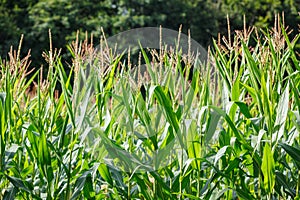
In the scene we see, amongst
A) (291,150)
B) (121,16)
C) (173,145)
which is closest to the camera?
(291,150)

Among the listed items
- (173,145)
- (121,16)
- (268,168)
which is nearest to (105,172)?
(173,145)

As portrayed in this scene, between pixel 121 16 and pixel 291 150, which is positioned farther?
pixel 121 16

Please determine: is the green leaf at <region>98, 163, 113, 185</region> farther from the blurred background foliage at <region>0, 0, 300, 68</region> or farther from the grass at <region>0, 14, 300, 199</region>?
the blurred background foliage at <region>0, 0, 300, 68</region>

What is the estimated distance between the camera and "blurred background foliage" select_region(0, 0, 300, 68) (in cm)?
1203

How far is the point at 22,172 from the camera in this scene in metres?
2.36

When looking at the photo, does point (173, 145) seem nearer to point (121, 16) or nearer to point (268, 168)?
point (268, 168)

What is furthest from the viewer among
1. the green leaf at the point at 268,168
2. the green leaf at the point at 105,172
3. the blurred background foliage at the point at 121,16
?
the blurred background foliage at the point at 121,16

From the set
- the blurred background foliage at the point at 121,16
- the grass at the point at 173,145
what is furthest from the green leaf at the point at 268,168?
the blurred background foliage at the point at 121,16

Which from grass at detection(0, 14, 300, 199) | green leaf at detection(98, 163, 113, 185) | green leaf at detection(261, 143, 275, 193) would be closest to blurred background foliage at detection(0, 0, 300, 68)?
grass at detection(0, 14, 300, 199)

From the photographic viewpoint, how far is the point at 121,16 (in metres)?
12.1

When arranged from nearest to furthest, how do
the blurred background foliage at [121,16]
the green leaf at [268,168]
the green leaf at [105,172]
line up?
the green leaf at [268,168], the green leaf at [105,172], the blurred background foliage at [121,16]

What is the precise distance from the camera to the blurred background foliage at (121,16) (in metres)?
12.0

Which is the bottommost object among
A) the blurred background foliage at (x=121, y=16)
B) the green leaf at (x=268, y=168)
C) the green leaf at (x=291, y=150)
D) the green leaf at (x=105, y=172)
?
the blurred background foliage at (x=121, y=16)

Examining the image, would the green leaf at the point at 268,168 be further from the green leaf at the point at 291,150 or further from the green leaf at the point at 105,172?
the green leaf at the point at 105,172
